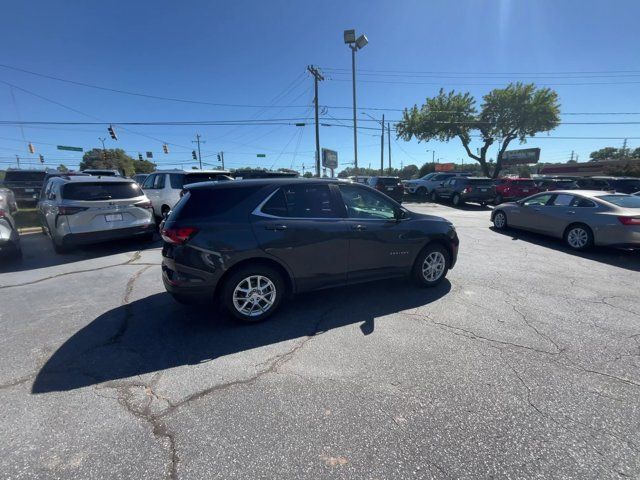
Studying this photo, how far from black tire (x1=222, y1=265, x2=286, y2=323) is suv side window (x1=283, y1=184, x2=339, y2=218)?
2.48ft

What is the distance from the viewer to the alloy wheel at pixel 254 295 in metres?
3.62

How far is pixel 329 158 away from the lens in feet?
93.7

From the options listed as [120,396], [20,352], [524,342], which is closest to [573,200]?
[524,342]

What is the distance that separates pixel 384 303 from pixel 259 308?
5.63ft

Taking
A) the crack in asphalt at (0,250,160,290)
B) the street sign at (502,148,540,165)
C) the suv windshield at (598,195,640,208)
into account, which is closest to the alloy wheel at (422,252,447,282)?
the crack in asphalt at (0,250,160,290)

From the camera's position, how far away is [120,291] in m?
4.80

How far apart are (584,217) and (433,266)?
17.4 feet

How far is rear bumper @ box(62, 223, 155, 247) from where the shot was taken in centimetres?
650

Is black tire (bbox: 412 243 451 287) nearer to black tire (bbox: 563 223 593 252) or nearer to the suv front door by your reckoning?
the suv front door

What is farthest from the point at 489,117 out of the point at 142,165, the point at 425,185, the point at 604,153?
the point at 604,153

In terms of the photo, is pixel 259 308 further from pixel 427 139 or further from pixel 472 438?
pixel 427 139

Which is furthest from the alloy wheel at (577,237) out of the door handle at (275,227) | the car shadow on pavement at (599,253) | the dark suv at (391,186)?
the dark suv at (391,186)

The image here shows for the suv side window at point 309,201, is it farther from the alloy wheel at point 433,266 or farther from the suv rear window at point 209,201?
the alloy wheel at point 433,266

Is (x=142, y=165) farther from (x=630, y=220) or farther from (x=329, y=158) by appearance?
(x=630, y=220)
